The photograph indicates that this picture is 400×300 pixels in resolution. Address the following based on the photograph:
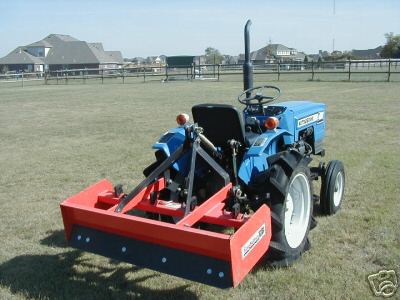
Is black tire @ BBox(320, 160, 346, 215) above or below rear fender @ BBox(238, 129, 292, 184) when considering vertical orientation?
below

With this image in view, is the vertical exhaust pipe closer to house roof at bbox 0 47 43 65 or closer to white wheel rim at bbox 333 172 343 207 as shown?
white wheel rim at bbox 333 172 343 207

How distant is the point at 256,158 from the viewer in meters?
3.48

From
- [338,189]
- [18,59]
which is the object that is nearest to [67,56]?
[18,59]

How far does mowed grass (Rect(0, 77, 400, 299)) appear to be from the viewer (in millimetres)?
3086

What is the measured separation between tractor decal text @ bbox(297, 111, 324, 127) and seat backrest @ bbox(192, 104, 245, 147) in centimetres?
110

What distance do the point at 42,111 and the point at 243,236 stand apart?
13.2 meters

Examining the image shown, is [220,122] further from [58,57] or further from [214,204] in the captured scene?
[58,57]

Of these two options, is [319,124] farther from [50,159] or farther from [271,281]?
[50,159]

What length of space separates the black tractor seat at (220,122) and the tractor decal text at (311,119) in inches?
42.3

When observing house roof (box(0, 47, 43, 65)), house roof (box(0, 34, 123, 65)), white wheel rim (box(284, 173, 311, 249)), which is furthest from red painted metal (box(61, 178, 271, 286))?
house roof (box(0, 47, 43, 65))

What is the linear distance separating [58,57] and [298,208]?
241ft

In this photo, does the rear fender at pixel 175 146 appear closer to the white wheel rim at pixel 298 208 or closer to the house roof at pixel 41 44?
the white wheel rim at pixel 298 208

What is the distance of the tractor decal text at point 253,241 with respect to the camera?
2.59 metres

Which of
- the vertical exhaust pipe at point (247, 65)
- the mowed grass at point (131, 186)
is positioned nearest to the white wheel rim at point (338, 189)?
the mowed grass at point (131, 186)
